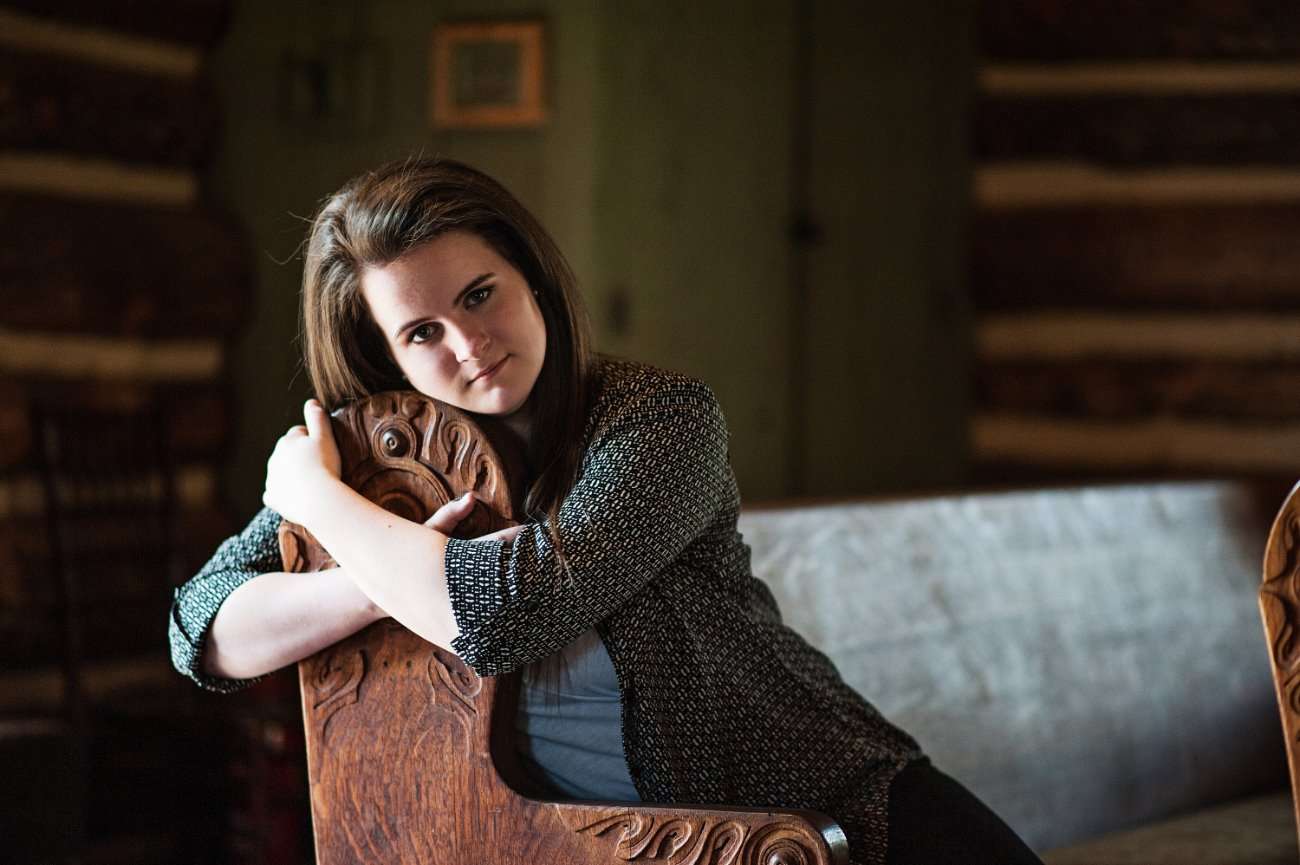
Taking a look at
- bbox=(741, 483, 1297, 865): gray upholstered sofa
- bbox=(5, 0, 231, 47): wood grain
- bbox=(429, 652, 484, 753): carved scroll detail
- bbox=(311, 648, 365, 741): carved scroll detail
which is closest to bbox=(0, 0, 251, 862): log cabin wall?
bbox=(5, 0, 231, 47): wood grain

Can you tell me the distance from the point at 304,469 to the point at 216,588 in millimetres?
201

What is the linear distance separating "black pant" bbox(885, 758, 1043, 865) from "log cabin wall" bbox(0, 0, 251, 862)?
2.39 metres

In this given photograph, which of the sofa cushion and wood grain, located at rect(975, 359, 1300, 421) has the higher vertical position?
wood grain, located at rect(975, 359, 1300, 421)

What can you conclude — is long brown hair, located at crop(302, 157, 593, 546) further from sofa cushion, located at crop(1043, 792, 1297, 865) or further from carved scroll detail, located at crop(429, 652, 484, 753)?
sofa cushion, located at crop(1043, 792, 1297, 865)

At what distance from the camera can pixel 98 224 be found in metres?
4.30

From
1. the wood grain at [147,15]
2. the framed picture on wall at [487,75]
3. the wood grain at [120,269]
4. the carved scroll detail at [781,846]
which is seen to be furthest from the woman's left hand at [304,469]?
the framed picture on wall at [487,75]

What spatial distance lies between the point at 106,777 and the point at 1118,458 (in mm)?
3171

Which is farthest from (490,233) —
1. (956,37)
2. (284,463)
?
(956,37)

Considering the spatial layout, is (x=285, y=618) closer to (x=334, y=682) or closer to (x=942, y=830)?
(x=334, y=682)

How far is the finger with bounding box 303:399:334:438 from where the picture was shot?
157 centimetres

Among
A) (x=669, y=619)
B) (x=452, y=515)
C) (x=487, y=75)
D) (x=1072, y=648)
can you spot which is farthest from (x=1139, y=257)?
(x=452, y=515)

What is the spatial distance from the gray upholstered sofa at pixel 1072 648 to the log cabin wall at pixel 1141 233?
1.51 metres

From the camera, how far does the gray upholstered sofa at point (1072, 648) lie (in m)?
2.47

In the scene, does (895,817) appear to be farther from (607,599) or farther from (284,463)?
(284,463)
